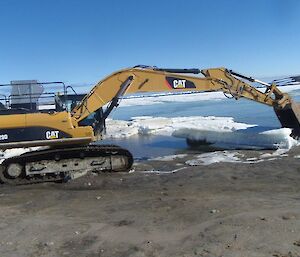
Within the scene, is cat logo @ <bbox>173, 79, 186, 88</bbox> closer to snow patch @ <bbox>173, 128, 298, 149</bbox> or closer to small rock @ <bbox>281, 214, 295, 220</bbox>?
snow patch @ <bbox>173, 128, 298, 149</bbox>

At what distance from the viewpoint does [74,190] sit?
857 centimetres

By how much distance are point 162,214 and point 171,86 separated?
18.3 ft

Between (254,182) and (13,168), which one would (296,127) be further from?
(13,168)

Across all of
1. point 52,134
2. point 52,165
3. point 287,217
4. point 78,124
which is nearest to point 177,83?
point 78,124

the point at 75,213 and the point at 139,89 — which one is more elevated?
the point at 139,89

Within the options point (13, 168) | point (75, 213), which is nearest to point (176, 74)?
point (13, 168)

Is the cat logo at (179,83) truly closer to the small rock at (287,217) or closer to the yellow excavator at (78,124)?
the yellow excavator at (78,124)

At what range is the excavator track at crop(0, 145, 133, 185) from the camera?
9695 millimetres

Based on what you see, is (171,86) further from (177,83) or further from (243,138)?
(243,138)

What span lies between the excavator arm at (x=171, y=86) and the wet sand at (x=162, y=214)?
1857mm

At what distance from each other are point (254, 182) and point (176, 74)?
394 cm

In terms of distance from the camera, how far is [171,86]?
1105 centimetres

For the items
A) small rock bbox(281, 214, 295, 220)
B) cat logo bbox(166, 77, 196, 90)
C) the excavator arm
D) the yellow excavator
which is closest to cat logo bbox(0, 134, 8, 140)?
the yellow excavator

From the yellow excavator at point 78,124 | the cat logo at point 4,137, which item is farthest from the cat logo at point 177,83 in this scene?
the cat logo at point 4,137
